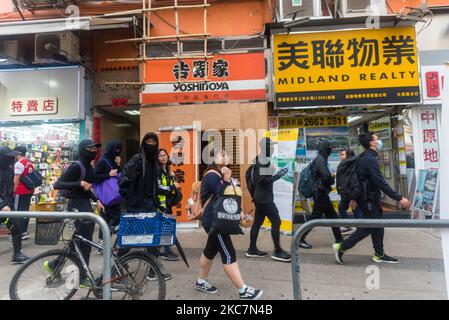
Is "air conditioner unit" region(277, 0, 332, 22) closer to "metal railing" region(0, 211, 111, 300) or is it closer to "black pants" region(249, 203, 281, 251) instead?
"black pants" region(249, 203, 281, 251)

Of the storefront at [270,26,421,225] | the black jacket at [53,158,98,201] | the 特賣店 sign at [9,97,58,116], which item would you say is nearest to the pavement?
the black jacket at [53,158,98,201]

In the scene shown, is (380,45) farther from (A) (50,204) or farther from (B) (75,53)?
(A) (50,204)

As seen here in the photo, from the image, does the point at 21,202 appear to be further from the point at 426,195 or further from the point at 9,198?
the point at 426,195

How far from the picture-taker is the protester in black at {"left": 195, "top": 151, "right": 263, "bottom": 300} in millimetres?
3412

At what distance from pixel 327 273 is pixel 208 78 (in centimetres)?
514

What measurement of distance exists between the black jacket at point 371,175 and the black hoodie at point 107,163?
11.7 ft

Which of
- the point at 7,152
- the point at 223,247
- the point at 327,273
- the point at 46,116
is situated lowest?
the point at 327,273

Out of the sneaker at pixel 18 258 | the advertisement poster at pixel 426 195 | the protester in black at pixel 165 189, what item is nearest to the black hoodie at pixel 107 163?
the protester in black at pixel 165 189

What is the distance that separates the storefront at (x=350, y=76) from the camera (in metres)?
7.09

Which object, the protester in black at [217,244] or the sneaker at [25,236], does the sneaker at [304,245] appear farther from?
the sneaker at [25,236]

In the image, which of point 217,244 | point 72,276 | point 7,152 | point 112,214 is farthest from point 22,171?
point 217,244

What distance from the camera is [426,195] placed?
6504 mm
